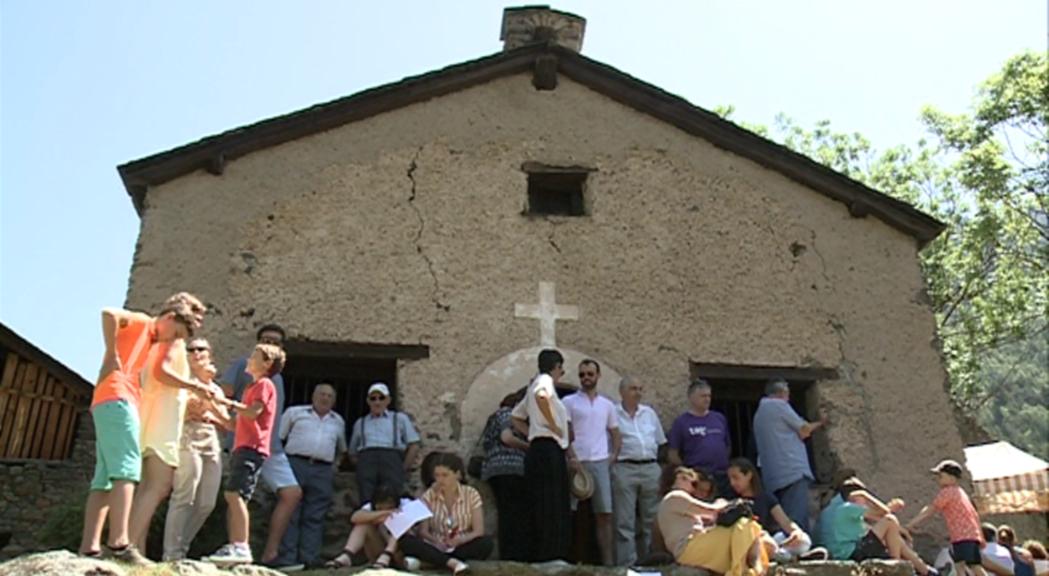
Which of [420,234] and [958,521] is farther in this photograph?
[420,234]

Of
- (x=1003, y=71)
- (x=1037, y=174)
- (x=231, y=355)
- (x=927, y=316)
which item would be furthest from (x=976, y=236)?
(x=231, y=355)

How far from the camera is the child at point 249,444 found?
19.6 ft

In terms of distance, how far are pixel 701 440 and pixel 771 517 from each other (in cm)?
83

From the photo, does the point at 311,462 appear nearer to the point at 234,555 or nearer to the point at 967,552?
the point at 234,555

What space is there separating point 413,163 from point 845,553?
5.14 meters

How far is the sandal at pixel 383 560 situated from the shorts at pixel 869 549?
332 cm

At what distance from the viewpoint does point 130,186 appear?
29.3 ft

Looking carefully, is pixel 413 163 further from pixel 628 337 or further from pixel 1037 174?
pixel 1037 174

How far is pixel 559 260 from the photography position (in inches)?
366

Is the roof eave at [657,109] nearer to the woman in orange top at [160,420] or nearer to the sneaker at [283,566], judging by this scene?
the woman in orange top at [160,420]

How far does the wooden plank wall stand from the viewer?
10336mm

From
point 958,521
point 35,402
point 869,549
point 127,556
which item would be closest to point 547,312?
point 869,549

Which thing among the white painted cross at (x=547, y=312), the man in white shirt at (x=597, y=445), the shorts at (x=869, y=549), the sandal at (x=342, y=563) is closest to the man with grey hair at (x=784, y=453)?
the shorts at (x=869, y=549)

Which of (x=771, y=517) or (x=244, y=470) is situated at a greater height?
(x=244, y=470)
